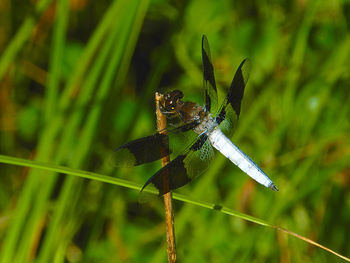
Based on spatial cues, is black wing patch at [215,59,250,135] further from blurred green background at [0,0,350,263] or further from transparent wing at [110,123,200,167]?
transparent wing at [110,123,200,167]

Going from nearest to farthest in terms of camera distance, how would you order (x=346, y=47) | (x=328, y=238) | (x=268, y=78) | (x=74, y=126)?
(x=74, y=126) → (x=346, y=47) → (x=328, y=238) → (x=268, y=78)

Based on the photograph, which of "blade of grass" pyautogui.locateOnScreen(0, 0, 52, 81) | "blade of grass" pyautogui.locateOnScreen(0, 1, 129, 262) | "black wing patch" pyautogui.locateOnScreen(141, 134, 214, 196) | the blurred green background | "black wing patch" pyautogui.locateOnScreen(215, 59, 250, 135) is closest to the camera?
"black wing patch" pyautogui.locateOnScreen(141, 134, 214, 196)

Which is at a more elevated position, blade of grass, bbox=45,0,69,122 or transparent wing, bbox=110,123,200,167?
blade of grass, bbox=45,0,69,122

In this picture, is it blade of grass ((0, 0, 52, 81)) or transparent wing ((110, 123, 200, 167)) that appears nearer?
transparent wing ((110, 123, 200, 167))

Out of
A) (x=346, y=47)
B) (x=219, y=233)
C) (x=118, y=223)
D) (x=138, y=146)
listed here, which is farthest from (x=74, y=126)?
(x=346, y=47)

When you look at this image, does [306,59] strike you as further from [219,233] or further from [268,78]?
[219,233]

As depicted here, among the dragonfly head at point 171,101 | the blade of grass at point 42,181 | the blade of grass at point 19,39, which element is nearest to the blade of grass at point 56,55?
the blade of grass at point 42,181

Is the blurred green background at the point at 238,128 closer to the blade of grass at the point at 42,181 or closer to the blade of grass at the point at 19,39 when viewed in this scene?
the blade of grass at the point at 19,39

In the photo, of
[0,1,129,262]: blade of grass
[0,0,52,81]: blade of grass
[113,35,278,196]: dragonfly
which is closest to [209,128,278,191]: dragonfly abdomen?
[113,35,278,196]: dragonfly
